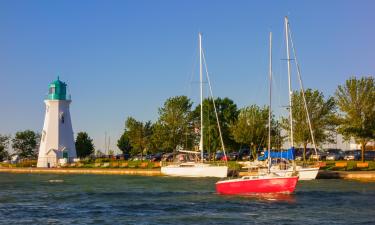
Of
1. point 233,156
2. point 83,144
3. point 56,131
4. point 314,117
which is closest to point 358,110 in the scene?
point 314,117

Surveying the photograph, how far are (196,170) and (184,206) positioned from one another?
27438mm

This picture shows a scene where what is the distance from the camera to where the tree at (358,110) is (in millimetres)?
67688

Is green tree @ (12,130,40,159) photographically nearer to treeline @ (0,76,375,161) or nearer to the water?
treeline @ (0,76,375,161)

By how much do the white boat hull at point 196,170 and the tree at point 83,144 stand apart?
61970 mm

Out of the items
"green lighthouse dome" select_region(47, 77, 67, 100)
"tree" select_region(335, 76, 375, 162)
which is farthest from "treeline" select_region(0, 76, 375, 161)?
"green lighthouse dome" select_region(47, 77, 67, 100)

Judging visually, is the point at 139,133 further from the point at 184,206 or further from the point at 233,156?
the point at 184,206

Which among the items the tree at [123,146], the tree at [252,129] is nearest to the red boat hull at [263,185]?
the tree at [252,129]

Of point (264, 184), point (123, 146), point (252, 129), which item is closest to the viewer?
point (264, 184)

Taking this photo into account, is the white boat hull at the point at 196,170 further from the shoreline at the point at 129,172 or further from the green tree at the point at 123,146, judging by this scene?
the green tree at the point at 123,146

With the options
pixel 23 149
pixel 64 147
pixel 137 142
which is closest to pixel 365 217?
pixel 64 147

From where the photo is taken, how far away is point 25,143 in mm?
119500

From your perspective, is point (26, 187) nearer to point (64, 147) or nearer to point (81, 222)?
point (81, 222)

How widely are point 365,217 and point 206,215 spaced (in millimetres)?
8522

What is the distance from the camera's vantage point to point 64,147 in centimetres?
8812
